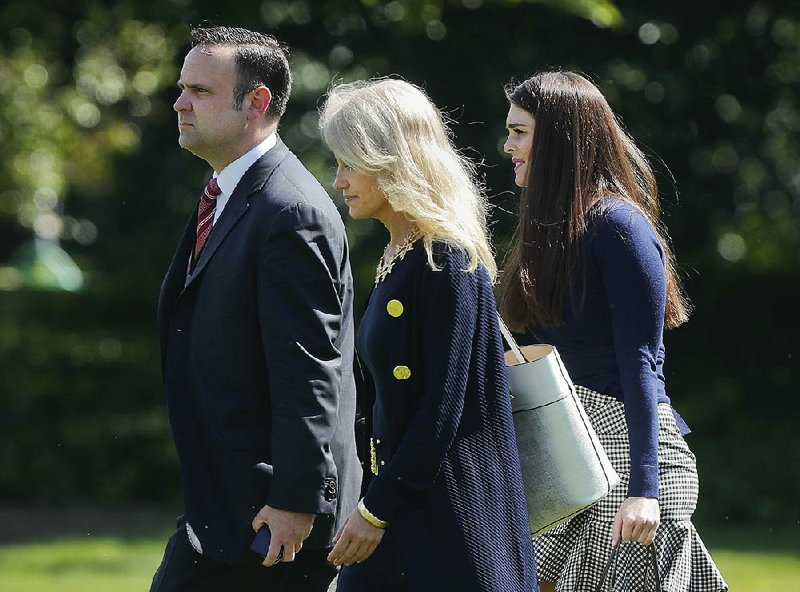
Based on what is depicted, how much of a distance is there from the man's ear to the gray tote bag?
924 mm

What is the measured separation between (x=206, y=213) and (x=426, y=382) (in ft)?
3.18

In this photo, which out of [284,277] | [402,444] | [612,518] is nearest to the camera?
[402,444]

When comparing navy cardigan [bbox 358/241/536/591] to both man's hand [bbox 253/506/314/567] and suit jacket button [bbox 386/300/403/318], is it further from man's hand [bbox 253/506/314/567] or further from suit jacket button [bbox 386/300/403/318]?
man's hand [bbox 253/506/314/567]

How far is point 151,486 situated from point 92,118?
27.6 feet

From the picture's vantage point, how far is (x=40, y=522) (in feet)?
37.0

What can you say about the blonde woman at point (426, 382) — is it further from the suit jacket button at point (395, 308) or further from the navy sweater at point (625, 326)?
the navy sweater at point (625, 326)

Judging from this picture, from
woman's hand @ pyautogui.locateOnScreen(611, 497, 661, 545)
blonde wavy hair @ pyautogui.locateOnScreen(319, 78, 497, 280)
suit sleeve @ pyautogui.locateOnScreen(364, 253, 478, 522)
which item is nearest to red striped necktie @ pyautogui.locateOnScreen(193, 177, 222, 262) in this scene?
blonde wavy hair @ pyautogui.locateOnScreen(319, 78, 497, 280)

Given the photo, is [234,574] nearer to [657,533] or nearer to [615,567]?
[615,567]

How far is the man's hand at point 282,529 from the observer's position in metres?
3.40

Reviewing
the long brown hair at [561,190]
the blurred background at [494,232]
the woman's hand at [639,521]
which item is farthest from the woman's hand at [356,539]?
the blurred background at [494,232]

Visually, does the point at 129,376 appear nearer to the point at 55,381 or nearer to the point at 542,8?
the point at 55,381

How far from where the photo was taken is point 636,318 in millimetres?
3598

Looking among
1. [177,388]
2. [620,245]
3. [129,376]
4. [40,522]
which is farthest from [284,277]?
[129,376]

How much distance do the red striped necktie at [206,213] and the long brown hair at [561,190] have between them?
2.81 ft
